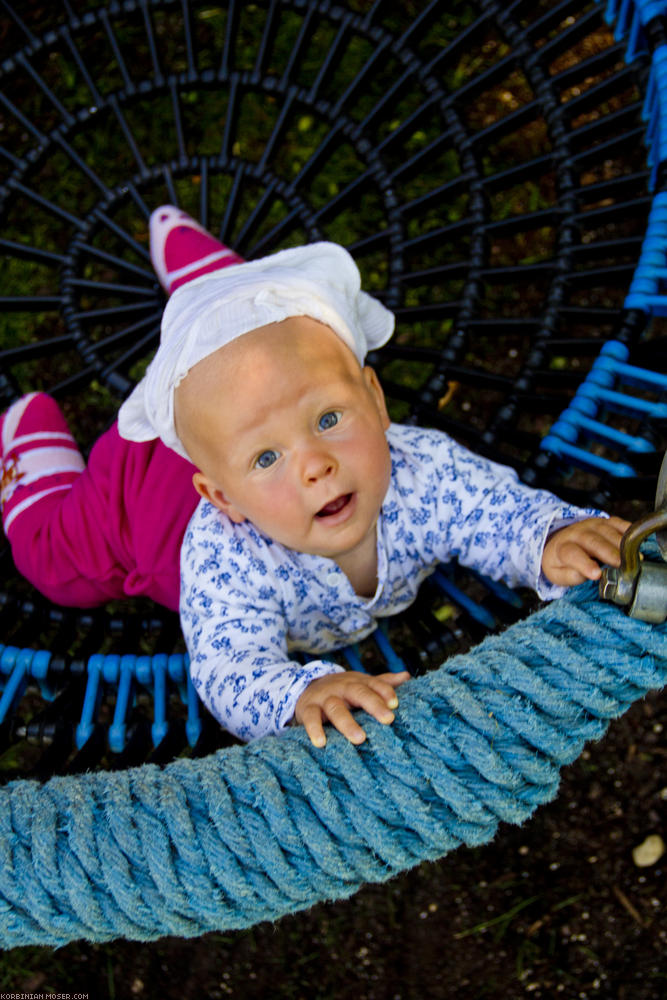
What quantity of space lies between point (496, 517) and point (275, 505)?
10.0 inches

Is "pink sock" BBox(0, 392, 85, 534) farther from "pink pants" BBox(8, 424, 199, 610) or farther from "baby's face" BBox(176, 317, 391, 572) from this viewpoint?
"baby's face" BBox(176, 317, 391, 572)

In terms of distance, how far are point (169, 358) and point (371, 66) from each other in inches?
28.3

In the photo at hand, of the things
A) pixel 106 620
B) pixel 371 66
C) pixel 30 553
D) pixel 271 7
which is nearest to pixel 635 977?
pixel 106 620

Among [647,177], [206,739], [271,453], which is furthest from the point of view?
[647,177]

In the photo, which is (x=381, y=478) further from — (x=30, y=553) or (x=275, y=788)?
(x=30, y=553)

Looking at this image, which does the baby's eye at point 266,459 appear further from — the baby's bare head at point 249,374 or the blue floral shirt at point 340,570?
the blue floral shirt at point 340,570

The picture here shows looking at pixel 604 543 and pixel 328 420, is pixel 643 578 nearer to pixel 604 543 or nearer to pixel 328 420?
pixel 604 543

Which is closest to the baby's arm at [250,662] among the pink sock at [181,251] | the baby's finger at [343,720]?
the baby's finger at [343,720]

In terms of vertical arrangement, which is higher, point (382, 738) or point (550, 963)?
point (382, 738)

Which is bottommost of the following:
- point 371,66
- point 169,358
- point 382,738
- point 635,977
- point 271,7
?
point 635,977

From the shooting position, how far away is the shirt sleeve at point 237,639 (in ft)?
2.83

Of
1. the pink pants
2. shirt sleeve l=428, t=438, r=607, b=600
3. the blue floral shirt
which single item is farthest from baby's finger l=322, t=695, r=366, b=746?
the pink pants

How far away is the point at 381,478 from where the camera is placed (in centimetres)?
95

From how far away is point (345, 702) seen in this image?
30.2 inches
